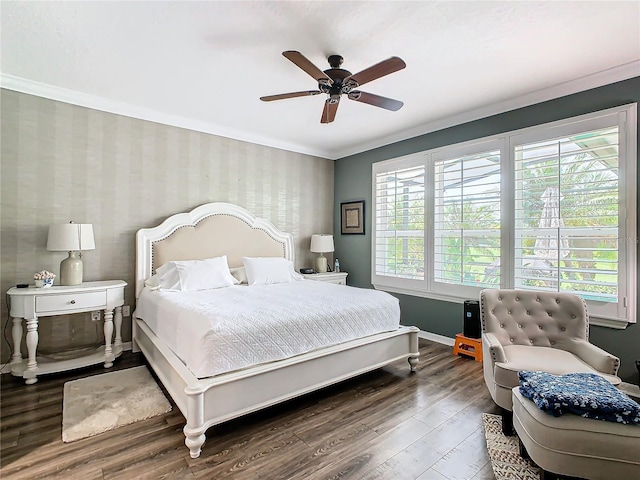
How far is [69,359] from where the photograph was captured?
10.4ft

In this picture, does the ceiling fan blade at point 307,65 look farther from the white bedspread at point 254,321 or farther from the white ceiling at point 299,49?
the white bedspread at point 254,321

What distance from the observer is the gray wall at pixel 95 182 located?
3.09 metres

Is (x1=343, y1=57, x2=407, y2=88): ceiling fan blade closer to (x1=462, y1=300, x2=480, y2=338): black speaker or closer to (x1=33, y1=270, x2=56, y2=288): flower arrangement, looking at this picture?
(x1=462, y1=300, x2=480, y2=338): black speaker

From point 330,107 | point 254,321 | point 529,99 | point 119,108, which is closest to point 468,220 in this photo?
point 529,99

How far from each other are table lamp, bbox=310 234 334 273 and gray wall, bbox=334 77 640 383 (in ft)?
1.49

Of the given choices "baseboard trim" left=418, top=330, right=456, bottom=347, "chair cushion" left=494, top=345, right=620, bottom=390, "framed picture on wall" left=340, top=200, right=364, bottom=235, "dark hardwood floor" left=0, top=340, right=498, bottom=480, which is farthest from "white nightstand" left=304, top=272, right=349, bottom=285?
"chair cushion" left=494, top=345, right=620, bottom=390

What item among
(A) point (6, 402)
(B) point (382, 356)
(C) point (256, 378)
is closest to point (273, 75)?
(C) point (256, 378)

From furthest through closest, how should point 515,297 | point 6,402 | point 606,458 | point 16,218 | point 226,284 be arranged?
point 226,284 < point 16,218 < point 515,297 < point 6,402 < point 606,458

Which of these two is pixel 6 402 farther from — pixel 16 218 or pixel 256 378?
pixel 256 378

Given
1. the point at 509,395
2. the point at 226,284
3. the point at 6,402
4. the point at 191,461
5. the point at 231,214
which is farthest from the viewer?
the point at 231,214

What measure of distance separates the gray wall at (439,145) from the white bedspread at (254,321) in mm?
1327

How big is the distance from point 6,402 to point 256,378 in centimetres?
208

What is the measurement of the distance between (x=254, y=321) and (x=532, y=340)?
7.49 ft

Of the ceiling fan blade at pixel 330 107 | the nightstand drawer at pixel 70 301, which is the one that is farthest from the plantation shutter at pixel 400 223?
the nightstand drawer at pixel 70 301
